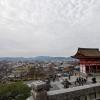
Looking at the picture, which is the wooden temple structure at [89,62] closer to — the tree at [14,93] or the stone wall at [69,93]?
the tree at [14,93]

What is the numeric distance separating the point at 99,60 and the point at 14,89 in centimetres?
1662

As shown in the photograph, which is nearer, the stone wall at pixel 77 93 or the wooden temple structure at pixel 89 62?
the stone wall at pixel 77 93

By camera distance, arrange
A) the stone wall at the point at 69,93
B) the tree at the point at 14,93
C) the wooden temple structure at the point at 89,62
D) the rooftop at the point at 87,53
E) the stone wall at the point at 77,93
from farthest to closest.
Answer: the rooftop at the point at 87,53
the wooden temple structure at the point at 89,62
the tree at the point at 14,93
the stone wall at the point at 77,93
the stone wall at the point at 69,93

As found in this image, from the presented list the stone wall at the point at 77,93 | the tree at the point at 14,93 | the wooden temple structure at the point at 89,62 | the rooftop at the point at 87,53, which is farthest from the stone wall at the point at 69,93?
the rooftop at the point at 87,53

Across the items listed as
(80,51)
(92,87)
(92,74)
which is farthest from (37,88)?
(80,51)

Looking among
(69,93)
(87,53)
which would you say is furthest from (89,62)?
(69,93)

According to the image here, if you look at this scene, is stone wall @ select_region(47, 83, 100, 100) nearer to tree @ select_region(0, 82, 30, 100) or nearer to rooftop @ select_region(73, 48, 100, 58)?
tree @ select_region(0, 82, 30, 100)

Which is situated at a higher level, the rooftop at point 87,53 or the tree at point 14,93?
the rooftop at point 87,53

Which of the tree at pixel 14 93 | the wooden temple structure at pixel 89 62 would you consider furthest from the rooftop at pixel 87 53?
the tree at pixel 14 93

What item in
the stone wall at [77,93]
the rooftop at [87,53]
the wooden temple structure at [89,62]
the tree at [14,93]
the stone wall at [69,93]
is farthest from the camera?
the rooftop at [87,53]

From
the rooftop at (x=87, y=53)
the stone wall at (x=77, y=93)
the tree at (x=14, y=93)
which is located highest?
the rooftop at (x=87, y=53)

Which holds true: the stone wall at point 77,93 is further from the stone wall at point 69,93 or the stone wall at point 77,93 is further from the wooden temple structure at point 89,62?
the wooden temple structure at point 89,62

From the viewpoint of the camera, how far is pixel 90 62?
1072 inches

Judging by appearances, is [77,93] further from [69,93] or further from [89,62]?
[89,62]
